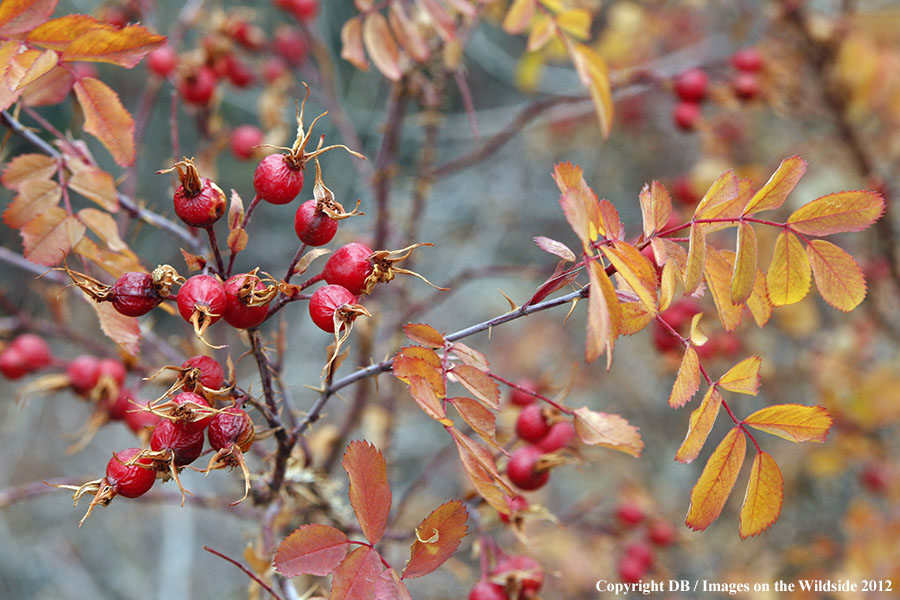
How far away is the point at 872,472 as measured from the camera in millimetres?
1792

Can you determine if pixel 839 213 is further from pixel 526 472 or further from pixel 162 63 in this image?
pixel 162 63

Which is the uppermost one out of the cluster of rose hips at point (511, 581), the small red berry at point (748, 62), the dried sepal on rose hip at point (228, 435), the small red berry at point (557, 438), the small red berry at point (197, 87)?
the dried sepal on rose hip at point (228, 435)

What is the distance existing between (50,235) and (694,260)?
0.61 meters

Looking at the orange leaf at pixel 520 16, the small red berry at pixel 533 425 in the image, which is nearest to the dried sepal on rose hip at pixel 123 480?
the small red berry at pixel 533 425

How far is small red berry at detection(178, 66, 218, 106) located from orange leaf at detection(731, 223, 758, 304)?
1.02 meters

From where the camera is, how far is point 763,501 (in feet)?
1.66

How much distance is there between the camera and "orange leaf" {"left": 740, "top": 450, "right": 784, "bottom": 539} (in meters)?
0.50

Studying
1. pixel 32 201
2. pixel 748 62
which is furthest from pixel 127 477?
pixel 748 62

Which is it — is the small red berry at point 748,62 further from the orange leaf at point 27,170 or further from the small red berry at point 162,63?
the orange leaf at point 27,170

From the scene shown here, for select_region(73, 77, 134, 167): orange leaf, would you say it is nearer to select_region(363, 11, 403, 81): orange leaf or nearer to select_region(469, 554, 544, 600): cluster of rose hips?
select_region(363, 11, 403, 81): orange leaf

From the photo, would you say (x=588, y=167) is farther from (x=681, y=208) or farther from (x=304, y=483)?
(x=304, y=483)

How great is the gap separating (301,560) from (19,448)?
10.8 ft

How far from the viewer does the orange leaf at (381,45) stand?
0.85 m

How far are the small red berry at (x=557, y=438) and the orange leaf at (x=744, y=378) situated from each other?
291mm
